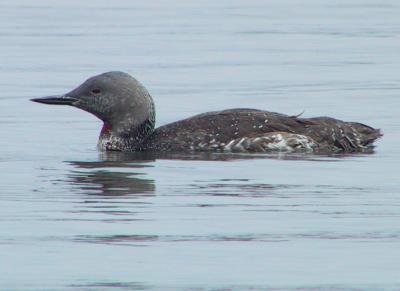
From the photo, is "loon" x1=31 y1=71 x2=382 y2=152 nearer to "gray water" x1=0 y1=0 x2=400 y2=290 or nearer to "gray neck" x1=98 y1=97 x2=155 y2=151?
"gray neck" x1=98 y1=97 x2=155 y2=151

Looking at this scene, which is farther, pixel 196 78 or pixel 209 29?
pixel 209 29

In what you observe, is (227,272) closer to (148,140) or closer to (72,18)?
(148,140)

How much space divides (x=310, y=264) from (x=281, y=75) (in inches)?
469

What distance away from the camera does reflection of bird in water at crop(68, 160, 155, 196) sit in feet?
41.5

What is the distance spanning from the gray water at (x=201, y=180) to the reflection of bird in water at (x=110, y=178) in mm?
15

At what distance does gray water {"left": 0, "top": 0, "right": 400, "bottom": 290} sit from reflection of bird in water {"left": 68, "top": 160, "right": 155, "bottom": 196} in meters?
0.02

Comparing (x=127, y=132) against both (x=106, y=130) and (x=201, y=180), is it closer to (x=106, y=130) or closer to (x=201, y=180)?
(x=106, y=130)

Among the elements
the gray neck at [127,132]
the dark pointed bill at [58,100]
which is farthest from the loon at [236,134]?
the dark pointed bill at [58,100]

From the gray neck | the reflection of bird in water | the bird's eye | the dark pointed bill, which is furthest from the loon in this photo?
the reflection of bird in water

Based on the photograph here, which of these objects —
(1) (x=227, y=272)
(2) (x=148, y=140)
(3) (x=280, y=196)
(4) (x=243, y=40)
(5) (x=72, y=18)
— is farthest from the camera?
(5) (x=72, y=18)

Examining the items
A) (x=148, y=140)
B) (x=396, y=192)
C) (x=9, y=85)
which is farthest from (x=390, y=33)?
(x=396, y=192)

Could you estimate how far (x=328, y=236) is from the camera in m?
10.4

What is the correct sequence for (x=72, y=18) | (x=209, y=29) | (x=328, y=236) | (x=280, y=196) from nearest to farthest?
1. (x=328, y=236)
2. (x=280, y=196)
3. (x=209, y=29)
4. (x=72, y=18)

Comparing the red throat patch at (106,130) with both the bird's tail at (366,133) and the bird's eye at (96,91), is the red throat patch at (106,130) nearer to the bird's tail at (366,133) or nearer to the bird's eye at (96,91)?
the bird's eye at (96,91)
